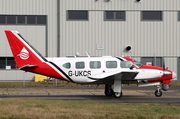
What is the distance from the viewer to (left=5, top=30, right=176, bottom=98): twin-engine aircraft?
666 inches

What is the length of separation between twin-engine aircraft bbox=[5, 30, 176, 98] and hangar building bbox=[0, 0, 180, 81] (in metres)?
17.2

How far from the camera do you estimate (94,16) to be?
116 feet

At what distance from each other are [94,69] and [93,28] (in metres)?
18.6

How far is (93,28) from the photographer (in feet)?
116

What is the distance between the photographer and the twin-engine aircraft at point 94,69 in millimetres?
16922

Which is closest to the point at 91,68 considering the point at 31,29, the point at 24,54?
the point at 24,54

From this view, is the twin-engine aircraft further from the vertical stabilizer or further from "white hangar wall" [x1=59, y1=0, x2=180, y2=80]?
"white hangar wall" [x1=59, y1=0, x2=180, y2=80]

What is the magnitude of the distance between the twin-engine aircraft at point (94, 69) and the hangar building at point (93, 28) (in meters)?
17.2

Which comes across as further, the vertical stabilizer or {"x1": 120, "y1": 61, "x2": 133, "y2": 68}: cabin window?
the vertical stabilizer

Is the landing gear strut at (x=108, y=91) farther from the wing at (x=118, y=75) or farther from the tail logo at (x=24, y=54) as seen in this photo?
the tail logo at (x=24, y=54)

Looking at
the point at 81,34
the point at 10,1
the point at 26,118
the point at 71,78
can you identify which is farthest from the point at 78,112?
the point at 10,1

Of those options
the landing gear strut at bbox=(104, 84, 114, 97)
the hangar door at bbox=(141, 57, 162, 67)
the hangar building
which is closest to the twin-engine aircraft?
the landing gear strut at bbox=(104, 84, 114, 97)

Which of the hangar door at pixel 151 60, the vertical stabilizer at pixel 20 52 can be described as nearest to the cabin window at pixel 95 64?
the vertical stabilizer at pixel 20 52

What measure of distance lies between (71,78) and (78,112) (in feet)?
21.7
